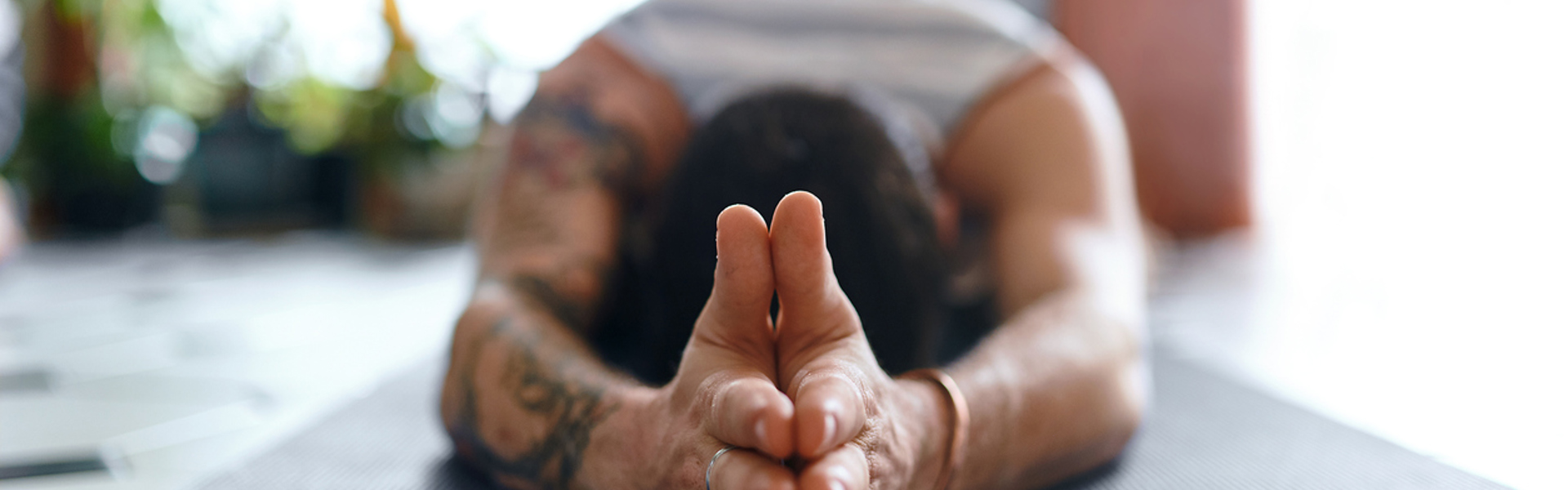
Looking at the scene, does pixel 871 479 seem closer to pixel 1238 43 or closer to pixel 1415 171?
pixel 1415 171

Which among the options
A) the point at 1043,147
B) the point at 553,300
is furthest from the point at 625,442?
the point at 1043,147

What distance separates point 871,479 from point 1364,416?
2.36 ft

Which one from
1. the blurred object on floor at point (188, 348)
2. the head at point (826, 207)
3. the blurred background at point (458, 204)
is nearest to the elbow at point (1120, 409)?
the head at point (826, 207)

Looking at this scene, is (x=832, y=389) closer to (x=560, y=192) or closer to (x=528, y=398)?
(x=528, y=398)

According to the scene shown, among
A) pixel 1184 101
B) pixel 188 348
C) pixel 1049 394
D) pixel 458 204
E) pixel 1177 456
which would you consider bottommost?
pixel 458 204

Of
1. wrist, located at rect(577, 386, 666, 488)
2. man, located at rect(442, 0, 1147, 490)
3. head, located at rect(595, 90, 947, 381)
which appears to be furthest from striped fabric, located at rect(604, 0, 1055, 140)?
wrist, located at rect(577, 386, 666, 488)

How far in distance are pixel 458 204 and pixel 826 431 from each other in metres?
3.26

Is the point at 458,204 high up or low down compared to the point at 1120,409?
down

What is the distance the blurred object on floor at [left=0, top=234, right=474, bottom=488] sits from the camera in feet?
2.98

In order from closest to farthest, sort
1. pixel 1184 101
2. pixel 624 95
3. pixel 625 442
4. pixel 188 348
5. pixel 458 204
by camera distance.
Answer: pixel 625 442, pixel 624 95, pixel 188 348, pixel 1184 101, pixel 458 204

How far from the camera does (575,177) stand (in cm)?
90

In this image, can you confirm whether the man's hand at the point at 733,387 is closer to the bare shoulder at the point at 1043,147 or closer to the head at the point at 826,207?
the head at the point at 826,207

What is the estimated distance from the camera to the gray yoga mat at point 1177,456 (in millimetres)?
725

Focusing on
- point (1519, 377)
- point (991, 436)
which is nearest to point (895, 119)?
point (991, 436)
